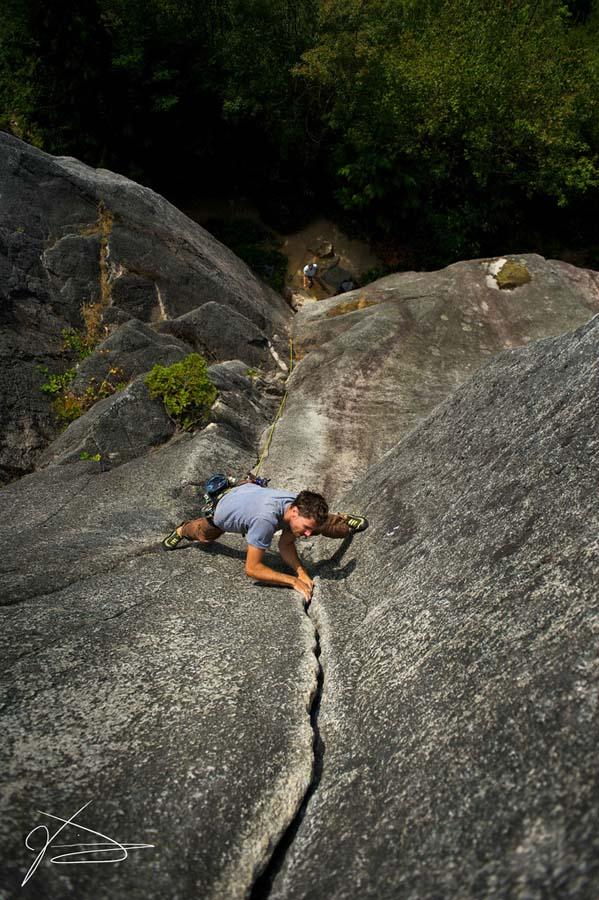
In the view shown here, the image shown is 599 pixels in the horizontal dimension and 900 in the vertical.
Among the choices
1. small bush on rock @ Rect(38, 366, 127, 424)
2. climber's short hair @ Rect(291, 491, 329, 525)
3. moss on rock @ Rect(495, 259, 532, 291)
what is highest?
moss on rock @ Rect(495, 259, 532, 291)

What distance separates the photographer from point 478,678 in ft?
12.6

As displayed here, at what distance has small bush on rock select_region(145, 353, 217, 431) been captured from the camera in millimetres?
10898

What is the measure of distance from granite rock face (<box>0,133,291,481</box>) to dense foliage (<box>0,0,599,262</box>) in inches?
388

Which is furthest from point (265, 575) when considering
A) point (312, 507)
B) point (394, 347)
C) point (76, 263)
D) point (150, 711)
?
point (76, 263)

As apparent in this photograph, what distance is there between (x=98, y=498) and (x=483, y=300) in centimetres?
1107

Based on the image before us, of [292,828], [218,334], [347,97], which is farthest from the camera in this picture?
[347,97]

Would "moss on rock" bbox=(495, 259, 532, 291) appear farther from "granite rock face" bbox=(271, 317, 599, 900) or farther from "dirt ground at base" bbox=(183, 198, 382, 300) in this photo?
"dirt ground at base" bbox=(183, 198, 382, 300)

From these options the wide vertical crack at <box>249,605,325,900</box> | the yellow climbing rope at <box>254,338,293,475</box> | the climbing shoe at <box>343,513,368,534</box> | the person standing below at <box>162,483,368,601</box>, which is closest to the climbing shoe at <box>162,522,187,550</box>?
the person standing below at <box>162,483,368,601</box>

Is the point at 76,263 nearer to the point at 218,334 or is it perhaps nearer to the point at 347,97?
the point at 218,334

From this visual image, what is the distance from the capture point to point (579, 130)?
79.5 ft

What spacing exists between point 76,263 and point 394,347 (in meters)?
8.20

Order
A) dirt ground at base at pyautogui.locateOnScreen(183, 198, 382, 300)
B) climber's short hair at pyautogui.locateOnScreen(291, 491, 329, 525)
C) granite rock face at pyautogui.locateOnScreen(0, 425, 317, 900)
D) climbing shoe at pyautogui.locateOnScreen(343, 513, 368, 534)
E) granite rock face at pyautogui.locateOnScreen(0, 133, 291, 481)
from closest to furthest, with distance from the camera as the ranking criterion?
granite rock face at pyautogui.locateOnScreen(0, 425, 317, 900)
climber's short hair at pyautogui.locateOnScreen(291, 491, 329, 525)
climbing shoe at pyautogui.locateOnScreen(343, 513, 368, 534)
granite rock face at pyautogui.locateOnScreen(0, 133, 291, 481)
dirt ground at base at pyautogui.locateOnScreen(183, 198, 382, 300)

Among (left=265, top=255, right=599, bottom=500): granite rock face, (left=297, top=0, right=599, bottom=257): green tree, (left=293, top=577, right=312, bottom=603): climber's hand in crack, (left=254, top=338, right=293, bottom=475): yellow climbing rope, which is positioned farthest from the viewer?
(left=297, top=0, right=599, bottom=257): green tree

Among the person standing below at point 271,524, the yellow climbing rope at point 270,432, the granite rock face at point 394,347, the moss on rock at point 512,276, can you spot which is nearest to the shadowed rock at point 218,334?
the yellow climbing rope at point 270,432
